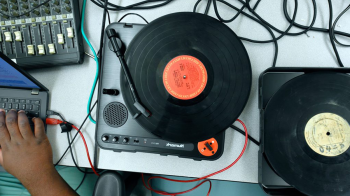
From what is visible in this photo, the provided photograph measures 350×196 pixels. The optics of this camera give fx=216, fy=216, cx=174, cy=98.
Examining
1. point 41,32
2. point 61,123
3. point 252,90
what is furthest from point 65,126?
point 252,90

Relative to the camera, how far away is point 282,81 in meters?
0.66

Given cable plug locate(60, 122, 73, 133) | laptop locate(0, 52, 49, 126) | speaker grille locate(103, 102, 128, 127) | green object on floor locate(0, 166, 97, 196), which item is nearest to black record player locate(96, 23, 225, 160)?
speaker grille locate(103, 102, 128, 127)

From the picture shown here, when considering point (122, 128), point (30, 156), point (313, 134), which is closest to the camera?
point (313, 134)

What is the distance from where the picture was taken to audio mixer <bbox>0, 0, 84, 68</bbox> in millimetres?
712

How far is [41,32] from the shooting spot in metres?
0.72

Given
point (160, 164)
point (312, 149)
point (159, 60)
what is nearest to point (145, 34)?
point (159, 60)

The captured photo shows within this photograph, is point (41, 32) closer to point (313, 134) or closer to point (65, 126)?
point (65, 126)

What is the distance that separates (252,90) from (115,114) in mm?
446

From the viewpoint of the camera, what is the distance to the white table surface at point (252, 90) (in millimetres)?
707

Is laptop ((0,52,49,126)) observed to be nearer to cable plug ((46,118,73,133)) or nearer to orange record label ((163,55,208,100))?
cable plug ((46,118,73,133))

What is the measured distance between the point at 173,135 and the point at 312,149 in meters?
0.36

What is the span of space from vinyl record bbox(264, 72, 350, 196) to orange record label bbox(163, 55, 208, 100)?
20 cm

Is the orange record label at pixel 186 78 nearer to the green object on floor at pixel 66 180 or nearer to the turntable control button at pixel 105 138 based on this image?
the turntable control button at pixel 105 138

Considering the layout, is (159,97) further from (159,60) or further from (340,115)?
(340,115)
